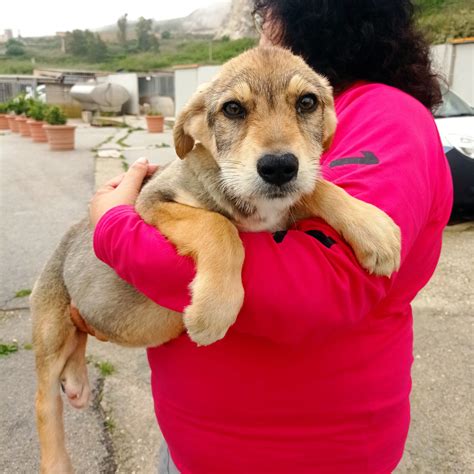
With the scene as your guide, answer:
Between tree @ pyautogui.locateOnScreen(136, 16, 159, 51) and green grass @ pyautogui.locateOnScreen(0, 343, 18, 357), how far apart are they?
333 feet

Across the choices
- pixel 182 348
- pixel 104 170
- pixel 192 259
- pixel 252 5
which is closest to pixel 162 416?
pixel 182 348

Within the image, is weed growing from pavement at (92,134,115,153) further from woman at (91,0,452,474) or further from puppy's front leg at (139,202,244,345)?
puppy's front leg at (139,202,244,345)

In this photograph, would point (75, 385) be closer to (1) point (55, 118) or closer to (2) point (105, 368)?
(2) point (105, 368)

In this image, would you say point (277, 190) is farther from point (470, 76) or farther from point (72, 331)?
point (470, 76)

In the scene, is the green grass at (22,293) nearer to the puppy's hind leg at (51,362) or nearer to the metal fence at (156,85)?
the puppy's hind leg at (51,362)

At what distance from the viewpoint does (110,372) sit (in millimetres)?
4199

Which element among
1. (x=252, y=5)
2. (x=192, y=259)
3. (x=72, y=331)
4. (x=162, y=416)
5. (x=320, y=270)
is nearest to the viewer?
(x=320, y=270)

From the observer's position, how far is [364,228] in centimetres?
166

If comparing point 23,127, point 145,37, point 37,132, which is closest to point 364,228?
point 37,132

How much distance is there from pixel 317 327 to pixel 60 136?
50.8 feet

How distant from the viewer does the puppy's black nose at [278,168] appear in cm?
169

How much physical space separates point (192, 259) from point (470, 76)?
15.2 metres

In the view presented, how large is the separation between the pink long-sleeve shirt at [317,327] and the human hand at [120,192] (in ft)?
1.04

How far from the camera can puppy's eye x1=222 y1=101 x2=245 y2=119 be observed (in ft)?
6.38
